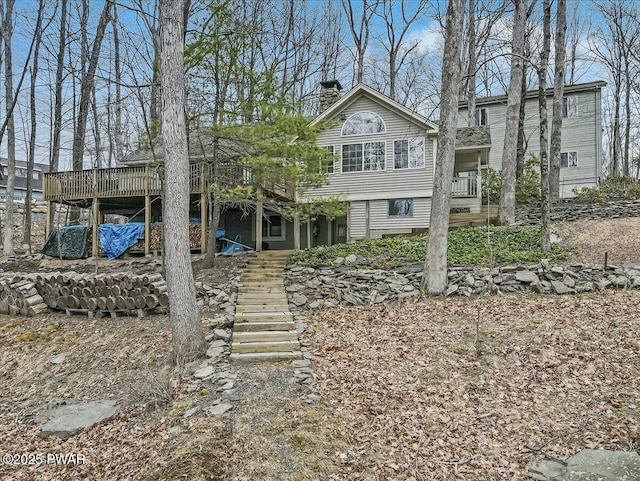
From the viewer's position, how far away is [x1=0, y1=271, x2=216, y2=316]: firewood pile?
8.90m

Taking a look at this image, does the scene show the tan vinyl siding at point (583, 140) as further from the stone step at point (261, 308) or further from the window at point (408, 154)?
the stone step at point (261, 308)

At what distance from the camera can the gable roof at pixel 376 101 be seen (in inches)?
603

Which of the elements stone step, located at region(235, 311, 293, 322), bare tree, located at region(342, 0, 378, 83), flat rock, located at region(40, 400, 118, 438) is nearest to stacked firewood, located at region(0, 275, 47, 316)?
flat rock, located at region(40, 400, 118, 438)

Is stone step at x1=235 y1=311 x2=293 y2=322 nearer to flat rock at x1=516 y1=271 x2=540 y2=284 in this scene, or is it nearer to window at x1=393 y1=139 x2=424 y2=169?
flat rock at x1=516 y1=271 x2=540 y2=284

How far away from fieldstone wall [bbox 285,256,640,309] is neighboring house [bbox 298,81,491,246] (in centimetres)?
592

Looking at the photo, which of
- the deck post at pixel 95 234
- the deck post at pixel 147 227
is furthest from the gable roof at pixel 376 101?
the deck post at pixel 95 234

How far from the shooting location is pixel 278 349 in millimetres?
6531

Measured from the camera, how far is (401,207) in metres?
16.0

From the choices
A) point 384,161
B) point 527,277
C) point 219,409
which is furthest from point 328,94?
point 219,409

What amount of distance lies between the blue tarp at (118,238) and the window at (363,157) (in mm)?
8285

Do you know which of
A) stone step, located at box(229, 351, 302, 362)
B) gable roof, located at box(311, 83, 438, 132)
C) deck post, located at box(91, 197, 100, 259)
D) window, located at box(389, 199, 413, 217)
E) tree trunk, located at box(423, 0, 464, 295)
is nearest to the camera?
stone step, located at box(229, 351, 302, 362)

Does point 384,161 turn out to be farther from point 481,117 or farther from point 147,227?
point 481,117

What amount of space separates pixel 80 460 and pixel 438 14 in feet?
81.1

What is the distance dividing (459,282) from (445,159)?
2872 mm
